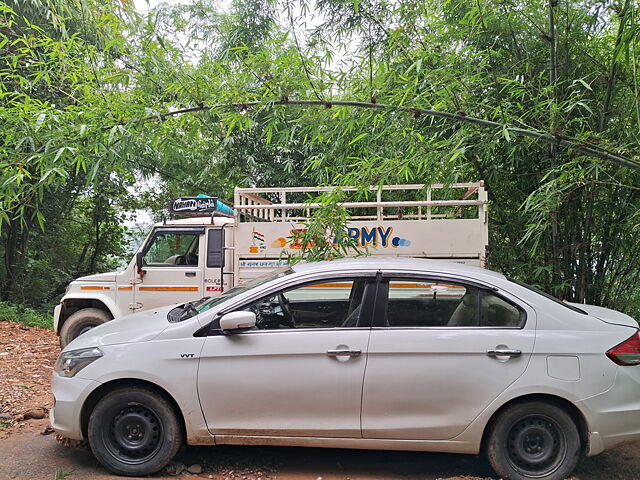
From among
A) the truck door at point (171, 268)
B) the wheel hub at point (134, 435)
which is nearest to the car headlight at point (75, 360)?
the wheel hub at point (134, 435)

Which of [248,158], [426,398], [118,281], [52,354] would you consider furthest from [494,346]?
[248,158]

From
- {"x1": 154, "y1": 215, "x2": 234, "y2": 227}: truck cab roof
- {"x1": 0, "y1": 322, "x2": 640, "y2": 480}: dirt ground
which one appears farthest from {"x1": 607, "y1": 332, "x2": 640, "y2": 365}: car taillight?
{"x1": 154, "y1": 215, "x2": 234, "y2": 227}: truck cab roof

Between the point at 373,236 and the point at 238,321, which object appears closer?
the point at 238,321

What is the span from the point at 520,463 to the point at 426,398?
0.75 m

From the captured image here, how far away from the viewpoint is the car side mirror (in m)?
3.28

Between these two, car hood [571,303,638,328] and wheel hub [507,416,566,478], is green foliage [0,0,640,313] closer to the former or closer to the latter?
car hood [571,303,638,328]

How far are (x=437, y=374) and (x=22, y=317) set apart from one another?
33.3 ft

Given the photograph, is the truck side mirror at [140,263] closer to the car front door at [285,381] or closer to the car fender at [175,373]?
the car fender at [175,373]

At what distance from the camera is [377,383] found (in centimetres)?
324

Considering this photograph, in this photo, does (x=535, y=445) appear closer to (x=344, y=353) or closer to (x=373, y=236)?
(x=344, y=353)

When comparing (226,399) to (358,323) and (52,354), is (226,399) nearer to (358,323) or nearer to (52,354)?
(358,323)

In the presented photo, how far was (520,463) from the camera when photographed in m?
3.24

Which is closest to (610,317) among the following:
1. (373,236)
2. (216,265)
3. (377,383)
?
(377,383)

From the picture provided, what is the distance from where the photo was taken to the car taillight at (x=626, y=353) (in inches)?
126
